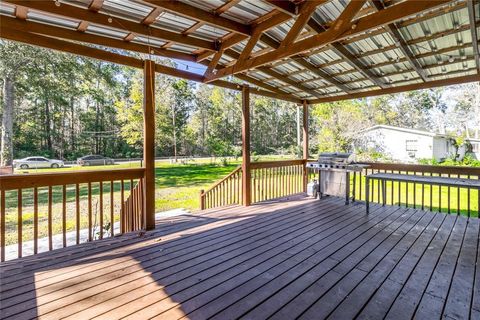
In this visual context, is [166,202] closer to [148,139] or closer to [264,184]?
[264,184]

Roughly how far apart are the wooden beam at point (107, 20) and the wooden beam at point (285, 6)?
1358 mm

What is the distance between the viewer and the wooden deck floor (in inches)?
73.2

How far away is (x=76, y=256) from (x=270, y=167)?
4033 millimetres

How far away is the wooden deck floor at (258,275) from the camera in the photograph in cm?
186

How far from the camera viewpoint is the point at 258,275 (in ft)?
7.69

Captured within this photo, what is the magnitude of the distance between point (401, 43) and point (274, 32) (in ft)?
5.54

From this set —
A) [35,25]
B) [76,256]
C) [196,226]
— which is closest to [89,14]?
[35,25]

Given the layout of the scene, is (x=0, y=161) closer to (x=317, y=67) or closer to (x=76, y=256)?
(x=76, y=256)

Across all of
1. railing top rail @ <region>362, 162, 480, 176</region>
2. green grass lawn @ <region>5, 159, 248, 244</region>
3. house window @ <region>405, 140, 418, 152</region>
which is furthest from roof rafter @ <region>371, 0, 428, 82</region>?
house window @ <region>405, 140, 418, 152</region>

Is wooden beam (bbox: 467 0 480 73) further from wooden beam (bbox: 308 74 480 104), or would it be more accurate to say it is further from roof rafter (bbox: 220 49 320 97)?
roof rafter (bbox: 220 49 320 97)

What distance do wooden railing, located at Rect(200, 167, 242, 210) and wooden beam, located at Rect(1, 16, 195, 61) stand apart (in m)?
2.86

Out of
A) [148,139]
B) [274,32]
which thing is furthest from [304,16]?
[148,139]

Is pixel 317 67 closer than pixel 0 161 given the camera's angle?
Yes

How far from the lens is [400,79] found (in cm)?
491
